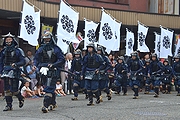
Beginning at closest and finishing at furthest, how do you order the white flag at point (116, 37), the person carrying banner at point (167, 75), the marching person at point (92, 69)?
1. the marching person at point (92, 69)
2. the white flag at point (116, 37)
3. the person carrying banner at point (167, 75)

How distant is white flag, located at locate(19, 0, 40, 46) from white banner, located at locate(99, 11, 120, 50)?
382 cm

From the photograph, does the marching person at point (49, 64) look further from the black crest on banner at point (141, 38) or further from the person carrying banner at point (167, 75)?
the black crest on banner at point (141, 38)

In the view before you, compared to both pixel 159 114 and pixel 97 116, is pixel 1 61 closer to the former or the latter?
pixel 97 116

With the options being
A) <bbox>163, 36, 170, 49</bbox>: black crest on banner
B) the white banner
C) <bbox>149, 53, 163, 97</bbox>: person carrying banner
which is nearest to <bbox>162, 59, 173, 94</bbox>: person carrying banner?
<bbox>149, 53, 163, 97</bbox>: person carrying banner

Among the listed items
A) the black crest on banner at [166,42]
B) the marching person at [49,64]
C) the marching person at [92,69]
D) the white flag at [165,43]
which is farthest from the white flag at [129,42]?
the marching person at [49,64]

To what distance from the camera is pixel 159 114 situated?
9.41 meters

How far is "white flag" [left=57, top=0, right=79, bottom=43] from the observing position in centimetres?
1519

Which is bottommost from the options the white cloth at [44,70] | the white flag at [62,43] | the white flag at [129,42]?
the white cloth at [44,70]

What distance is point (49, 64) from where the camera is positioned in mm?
9609

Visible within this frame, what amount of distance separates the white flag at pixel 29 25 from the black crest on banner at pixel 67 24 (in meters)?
1.27

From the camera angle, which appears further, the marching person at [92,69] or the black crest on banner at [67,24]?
the black crest on banner at [67,24]

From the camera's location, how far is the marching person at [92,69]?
38.4ft

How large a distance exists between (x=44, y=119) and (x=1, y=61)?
9.32 feet

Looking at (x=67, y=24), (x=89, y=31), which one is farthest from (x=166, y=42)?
(x=67, y=24)
